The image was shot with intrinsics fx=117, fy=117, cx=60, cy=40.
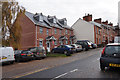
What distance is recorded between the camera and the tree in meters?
13.5

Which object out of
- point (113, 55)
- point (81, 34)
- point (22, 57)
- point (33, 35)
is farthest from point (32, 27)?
point (113, 55)

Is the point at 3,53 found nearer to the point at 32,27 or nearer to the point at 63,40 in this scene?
the point at 32,27

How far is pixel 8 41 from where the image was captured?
14.0 metres

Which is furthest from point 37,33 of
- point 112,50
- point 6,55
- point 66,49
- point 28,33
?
point 112,50

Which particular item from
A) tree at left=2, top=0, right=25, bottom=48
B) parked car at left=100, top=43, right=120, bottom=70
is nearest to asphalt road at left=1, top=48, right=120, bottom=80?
parked car at left=100, top=43, right=120, bottom=70

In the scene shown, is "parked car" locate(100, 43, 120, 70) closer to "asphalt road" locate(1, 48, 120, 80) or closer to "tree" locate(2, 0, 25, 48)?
"asphalt road" locate(1, 48, 120, 80)

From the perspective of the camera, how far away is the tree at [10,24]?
13501 millimetres

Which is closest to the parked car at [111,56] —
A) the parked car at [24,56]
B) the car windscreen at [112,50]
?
the car windscreen at [112,50]

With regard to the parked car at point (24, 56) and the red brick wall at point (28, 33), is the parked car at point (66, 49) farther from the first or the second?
the red brick wall at point (28, 33)

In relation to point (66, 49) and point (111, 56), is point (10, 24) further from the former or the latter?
point (111, 56)

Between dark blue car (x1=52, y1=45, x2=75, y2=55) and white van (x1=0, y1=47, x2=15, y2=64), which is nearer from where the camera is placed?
white van (x1=0, y1=47, x2=15, y2=64)

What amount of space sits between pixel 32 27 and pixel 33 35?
1.69 metres

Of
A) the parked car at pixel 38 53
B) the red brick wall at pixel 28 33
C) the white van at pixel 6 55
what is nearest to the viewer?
the white van at pixel 6 55

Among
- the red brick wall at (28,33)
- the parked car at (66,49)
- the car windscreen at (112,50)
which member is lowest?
the parked car at (66,49)
